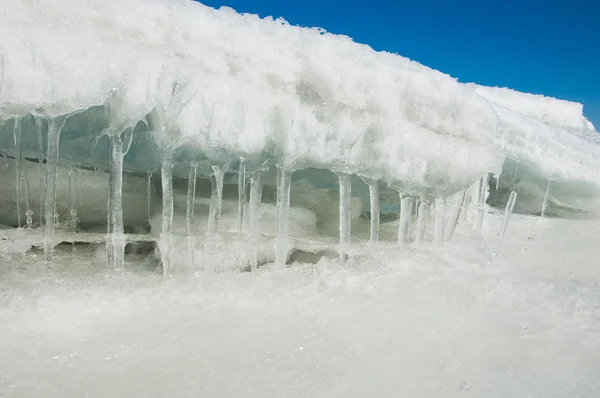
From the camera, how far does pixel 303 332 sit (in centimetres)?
202

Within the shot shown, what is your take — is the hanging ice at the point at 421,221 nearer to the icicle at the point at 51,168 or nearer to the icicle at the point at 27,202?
the icicle at the point at 51,168

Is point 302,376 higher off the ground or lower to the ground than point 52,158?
lower

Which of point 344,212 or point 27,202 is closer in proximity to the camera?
point 344,212

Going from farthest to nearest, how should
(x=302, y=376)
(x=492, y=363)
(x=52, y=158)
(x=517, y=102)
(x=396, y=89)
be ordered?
1. (x=517, y=102)
2. (x=396, y=89)
3. (x=52, y=158)
4. (x=492, y=363)
5. (x=302, y=376)

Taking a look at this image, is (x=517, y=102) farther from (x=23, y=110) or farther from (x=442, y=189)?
(x=23, y=110)

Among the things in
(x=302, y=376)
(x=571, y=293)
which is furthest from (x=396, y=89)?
(x=302, y=376)

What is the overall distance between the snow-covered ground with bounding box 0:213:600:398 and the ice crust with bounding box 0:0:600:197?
0.66 m

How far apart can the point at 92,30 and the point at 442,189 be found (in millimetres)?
2205

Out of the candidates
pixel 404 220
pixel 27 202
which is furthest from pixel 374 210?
pixel 27 202

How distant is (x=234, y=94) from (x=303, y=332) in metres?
1.29

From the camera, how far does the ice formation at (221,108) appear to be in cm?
222

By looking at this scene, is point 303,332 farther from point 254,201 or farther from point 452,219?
point 452,219

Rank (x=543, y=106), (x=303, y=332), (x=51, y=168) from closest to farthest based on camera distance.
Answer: (x=303, y=332), (x=51, y=168), (x=543, y=106)

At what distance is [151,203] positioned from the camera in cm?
393
